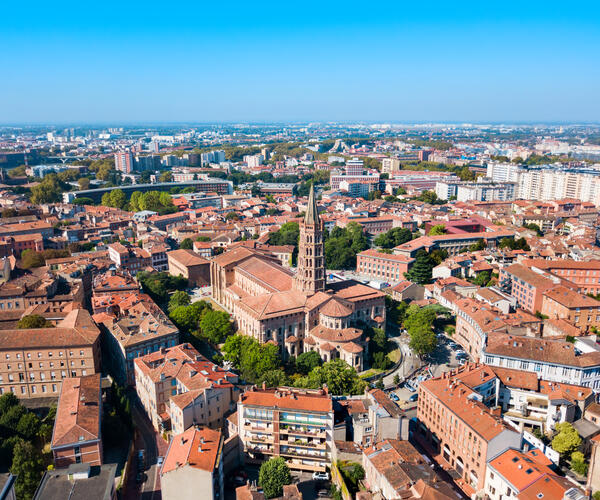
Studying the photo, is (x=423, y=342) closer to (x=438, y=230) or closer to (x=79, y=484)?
(x=79, y=484)

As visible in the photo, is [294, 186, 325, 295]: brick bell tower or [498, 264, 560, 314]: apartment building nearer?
[294, 186, 325, 295]: brick bell tower

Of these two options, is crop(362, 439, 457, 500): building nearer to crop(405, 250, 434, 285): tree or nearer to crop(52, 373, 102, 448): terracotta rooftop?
crop(52, 373, 102, 448): terracotta rooftop

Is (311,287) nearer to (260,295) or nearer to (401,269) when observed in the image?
(260,295)

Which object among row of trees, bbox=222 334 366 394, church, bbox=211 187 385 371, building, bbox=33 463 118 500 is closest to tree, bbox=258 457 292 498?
building, bbox=33 463 118 500

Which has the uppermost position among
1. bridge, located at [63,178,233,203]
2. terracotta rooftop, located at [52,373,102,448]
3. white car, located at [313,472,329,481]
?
bridge, located at [63,178,233,203]

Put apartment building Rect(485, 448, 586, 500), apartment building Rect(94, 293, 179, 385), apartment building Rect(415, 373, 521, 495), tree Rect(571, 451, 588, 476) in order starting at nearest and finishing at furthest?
apartment building Rect(485, 448, 586, 500) < apartment building Rect(415, 373, 521, 495) < tree Rect(571, 451, 588, 476) < apartment building Rect(94, 293, 179, 385)

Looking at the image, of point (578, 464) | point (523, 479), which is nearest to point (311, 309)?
point (523, 479)
